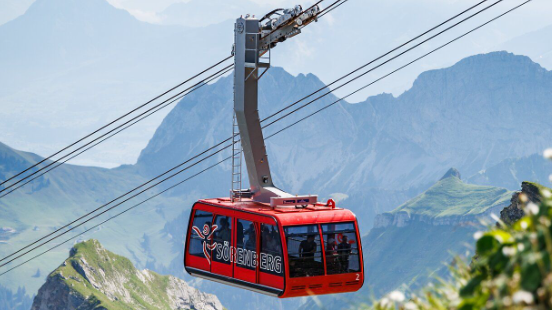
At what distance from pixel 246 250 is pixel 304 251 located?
193cm

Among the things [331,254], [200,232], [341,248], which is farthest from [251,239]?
[200,232]

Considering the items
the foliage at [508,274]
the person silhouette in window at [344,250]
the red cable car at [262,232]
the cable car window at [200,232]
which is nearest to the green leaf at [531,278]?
the foliage at [508,274]

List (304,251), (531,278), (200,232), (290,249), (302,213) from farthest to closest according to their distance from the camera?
(200,232) < (302,213) < (304,251) < (290,249) < (531,278)

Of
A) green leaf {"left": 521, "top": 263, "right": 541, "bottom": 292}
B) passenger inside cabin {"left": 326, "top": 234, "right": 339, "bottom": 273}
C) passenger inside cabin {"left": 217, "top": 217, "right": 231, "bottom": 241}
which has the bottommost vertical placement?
green leaf {"left": 521, "top": 263, "right": 541, "bottom": 292}

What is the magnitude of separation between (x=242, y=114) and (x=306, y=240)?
238 inches

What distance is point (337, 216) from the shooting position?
21.5m

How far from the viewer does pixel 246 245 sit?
2198 centimetres

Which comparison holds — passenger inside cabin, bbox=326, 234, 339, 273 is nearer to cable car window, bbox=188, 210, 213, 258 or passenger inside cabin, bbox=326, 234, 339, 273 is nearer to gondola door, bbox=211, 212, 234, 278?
gondola door, bbox=211, 212, 234, 278

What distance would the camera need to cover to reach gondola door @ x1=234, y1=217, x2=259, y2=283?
2169 cm

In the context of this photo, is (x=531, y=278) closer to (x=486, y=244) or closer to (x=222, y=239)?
(x=486, y=244)

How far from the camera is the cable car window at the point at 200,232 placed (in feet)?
78.2

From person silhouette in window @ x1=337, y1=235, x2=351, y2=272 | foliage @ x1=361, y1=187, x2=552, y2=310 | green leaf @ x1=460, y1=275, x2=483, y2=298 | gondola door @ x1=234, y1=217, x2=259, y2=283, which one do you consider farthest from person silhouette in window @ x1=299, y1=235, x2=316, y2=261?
green leaf @ x1=460, y1=275, x2=483, y2=298

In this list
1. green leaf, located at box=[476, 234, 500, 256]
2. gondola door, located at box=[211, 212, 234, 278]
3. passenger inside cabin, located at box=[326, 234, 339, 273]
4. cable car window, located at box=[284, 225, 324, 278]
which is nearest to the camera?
green leaf, located at box=[476, 234, 500, 256]

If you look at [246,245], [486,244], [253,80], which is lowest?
[486,244]
